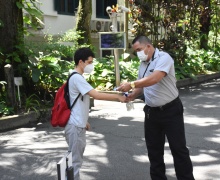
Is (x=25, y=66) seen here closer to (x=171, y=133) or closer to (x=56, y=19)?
(x=171, y=133)

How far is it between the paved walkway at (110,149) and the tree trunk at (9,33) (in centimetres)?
210

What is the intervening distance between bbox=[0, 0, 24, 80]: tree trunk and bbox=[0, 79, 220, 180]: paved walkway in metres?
2.10

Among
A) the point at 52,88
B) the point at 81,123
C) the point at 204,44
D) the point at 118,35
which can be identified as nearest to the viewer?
the point at 81,123

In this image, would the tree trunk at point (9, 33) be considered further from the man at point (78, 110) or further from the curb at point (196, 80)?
the curb at point (196, 80)

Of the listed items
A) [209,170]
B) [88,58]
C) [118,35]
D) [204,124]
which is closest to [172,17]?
[118,35]

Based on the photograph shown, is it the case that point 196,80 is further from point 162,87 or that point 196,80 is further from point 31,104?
point 162,87

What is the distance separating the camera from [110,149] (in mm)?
6277

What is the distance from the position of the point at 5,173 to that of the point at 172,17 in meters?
11.8

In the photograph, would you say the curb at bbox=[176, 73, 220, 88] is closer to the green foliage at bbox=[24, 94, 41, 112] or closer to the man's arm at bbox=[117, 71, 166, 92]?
the green foliage at bbox=[24, 94, 41, 112]

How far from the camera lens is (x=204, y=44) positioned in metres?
21.9

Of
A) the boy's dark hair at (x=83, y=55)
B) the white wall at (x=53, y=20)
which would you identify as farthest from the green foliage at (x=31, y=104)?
the white wall at (x=53, y=20)

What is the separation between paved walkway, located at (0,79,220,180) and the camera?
16.9 feet

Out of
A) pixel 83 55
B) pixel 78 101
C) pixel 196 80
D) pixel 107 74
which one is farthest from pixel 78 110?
pixel 196 80

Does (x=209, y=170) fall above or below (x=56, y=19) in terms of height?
below
